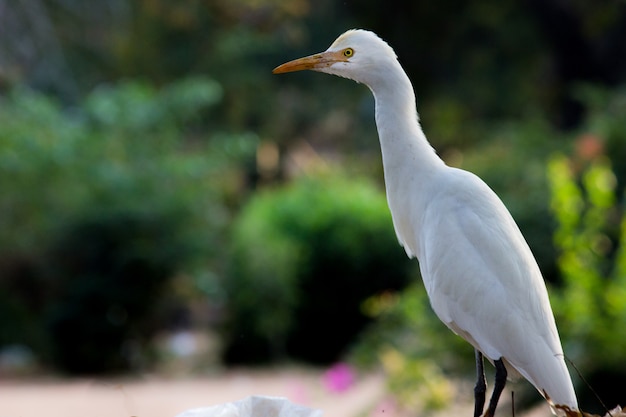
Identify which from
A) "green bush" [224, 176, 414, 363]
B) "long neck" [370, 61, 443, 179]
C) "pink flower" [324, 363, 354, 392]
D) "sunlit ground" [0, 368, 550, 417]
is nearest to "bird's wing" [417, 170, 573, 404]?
"long neck" [370, 61, 443, 179]

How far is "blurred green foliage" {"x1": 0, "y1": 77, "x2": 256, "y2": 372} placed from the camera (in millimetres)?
11836

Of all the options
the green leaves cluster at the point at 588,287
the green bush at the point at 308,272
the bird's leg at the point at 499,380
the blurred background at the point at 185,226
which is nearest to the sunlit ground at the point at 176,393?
the blurred background at the point at 185,226

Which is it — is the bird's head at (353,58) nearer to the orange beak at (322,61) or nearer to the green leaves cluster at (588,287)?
the orange beak at (322,61)

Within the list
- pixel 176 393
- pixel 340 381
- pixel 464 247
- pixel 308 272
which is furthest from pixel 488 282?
pixel 308 272

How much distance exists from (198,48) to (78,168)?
7.17 metres

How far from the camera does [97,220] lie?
11.9m

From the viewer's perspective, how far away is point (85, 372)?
11969mm

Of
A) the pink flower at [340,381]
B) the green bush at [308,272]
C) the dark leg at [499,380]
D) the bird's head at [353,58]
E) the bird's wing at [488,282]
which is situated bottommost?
the dark leg at [499,380]

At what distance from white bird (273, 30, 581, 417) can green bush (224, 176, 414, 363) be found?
29.8 feet

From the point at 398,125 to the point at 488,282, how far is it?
626 mm

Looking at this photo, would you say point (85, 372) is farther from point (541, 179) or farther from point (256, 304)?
point (541, 179)

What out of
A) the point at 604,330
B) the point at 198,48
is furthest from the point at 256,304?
the point at 198,48

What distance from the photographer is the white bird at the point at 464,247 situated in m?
3.36

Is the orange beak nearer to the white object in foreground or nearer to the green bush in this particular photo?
the white object in foreground
